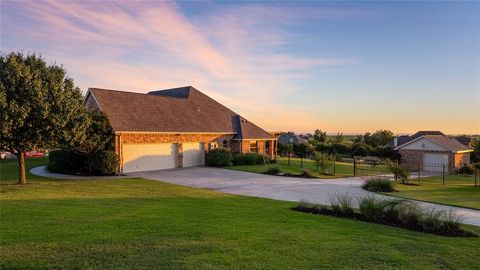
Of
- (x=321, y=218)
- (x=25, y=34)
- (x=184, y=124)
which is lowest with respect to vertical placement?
(x=321, y=218)

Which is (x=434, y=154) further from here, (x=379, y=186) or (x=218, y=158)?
(x=379, y=186)

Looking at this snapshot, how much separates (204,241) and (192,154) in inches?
952

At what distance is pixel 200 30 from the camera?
1756cm

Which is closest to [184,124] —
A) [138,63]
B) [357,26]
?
[138,63]

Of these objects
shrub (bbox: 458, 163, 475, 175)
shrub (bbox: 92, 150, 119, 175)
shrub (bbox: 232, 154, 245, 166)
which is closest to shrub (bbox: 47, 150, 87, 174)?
shrub (bbox: 92, 150, 119, 175)

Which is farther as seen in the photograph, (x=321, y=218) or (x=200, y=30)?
(x=200, y=30)

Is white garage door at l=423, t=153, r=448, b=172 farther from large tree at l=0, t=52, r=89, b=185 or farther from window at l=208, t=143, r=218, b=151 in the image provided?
large tree at l=0, t=52, r=89, b=185

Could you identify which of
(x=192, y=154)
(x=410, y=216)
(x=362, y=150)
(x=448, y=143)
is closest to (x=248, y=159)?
(x=192, y=154)

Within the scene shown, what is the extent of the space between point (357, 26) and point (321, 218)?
11557 millimetres

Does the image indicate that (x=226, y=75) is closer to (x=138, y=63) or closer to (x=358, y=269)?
(x=138, y=63)

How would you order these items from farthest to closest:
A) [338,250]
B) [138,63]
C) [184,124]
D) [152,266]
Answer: [184,124] → [138,63] → [338,250] → [152,266]

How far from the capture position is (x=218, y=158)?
30953mm

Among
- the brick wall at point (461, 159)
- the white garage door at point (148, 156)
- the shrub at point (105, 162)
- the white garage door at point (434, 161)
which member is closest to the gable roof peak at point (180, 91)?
the white garage door at point (148, 156)

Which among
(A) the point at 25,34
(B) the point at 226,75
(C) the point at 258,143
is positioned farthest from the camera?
(C) the point at 258,143
